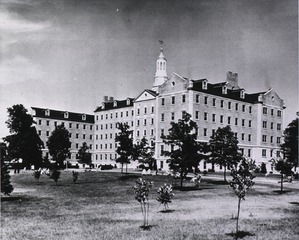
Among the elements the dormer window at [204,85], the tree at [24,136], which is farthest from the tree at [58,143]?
the dormer window at [204,85]

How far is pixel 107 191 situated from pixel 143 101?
131 ft

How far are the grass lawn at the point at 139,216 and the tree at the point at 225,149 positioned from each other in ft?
20.4

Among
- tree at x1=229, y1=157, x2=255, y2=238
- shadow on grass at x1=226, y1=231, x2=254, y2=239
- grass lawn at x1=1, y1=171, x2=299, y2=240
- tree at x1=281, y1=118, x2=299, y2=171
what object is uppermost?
tree at x1=281, y1=118, x2=299, y2=171

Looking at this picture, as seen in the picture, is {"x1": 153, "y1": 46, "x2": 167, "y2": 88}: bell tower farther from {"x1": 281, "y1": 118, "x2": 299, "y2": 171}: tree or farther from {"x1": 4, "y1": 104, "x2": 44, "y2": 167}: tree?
{"x1": 281, "y1": 118, "x2": 299, "y2": 171}: tree

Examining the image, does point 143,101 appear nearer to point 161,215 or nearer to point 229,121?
point 229,121

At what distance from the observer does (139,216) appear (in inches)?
723

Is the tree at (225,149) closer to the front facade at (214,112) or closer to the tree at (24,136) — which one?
the front facade at (214,112)

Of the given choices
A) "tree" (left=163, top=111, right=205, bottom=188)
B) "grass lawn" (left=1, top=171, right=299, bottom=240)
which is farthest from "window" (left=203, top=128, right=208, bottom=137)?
"grass lawn" (left=1, top=171, right=299, bottom=240)

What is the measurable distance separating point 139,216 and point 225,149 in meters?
17.7

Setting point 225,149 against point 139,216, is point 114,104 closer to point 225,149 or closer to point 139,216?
point 225,149

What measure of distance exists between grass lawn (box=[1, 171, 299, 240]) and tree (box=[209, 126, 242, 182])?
6.22 metres

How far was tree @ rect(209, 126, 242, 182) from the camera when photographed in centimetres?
3403

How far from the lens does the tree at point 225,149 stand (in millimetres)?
34031

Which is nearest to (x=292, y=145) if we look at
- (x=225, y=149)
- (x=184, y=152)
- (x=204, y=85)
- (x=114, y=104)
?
(x=225, y=149)
